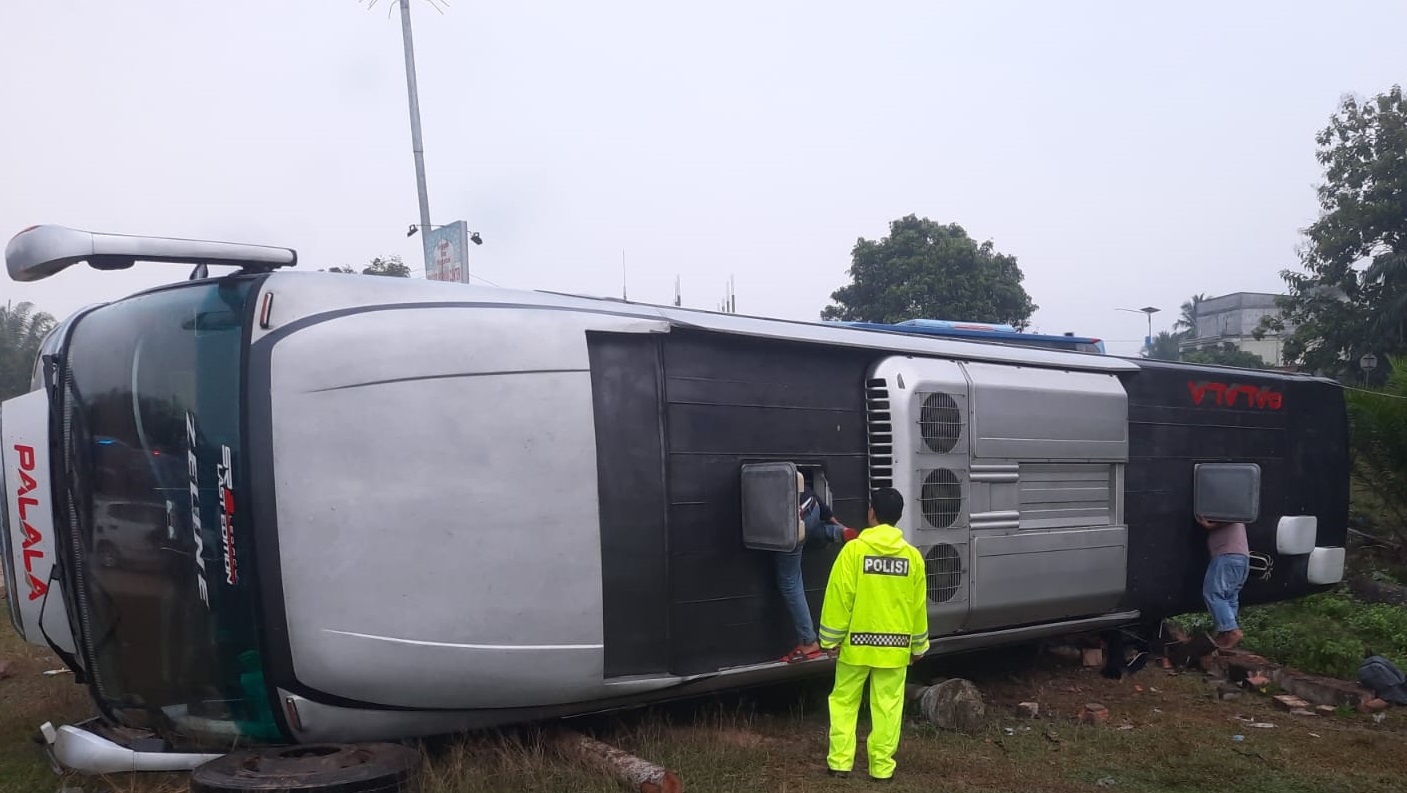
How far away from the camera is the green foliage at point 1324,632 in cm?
791

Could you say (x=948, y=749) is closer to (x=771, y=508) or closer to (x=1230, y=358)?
(x=771, y=508)

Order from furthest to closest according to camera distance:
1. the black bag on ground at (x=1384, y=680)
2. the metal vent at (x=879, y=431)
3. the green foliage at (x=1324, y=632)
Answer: the green foliage at (x=1324, y=632) < the black bag on ground at (x=1384, y=680) < the metal vent at (x=879, y=431)

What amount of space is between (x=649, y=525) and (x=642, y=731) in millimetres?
1089

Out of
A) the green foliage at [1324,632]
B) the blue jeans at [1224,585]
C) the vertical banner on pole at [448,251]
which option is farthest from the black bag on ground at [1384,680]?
the vertical banner on pole at [448,251]

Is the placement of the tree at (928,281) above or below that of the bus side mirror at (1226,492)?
above

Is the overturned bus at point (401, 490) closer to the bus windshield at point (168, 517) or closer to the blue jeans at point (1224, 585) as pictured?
the bus windshield at point (168, 517)

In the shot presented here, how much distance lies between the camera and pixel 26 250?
13.3ft

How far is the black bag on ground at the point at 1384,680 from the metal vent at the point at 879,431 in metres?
3.89

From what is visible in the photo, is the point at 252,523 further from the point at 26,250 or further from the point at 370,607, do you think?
the point at 26,250

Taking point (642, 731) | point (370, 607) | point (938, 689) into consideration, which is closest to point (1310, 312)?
point (938, 689)

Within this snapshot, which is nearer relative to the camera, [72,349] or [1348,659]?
[72,349]

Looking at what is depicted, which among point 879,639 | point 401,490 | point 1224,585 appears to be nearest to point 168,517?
point 401,490

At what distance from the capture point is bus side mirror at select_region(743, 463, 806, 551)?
492cm

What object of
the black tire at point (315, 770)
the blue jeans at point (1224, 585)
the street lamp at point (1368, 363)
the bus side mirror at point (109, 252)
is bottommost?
the blue jeans at point (1224, 585)
